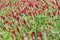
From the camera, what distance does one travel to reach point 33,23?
4.94 metres

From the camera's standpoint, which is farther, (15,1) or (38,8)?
(15,1)

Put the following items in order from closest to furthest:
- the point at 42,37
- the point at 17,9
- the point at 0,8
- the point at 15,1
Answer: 1. the point at 42,37
2. the point at 17,9
3. the point at 0,8
4. the point at 15,1

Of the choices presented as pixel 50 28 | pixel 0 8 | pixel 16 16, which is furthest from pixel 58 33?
pixel 0 8

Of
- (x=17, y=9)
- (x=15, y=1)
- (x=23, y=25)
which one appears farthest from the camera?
(x=15, y=1)

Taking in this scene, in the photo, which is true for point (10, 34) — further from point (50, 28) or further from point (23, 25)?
point (50, 28)

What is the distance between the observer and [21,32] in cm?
480

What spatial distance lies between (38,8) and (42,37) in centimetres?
145

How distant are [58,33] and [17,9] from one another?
179cm

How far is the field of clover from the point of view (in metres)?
4.45

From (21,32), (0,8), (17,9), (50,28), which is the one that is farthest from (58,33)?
(0,8)

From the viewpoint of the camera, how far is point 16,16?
5262 millimetres

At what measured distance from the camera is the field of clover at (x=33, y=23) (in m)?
4.45

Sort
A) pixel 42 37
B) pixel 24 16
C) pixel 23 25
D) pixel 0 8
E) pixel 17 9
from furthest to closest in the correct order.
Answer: pixel 0 8 → pixel 17 9 → pixel 24 16 → pixel 23 25 → pixel 42 37

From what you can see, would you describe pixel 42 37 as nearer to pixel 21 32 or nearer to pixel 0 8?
pixel 21 32
